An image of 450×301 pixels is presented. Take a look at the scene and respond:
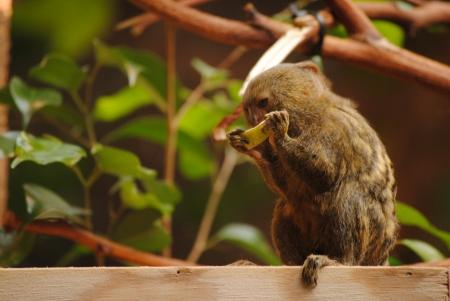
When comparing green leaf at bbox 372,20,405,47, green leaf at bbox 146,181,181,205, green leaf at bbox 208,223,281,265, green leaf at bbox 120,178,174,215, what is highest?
green leaf at bbox 372,20,405,47

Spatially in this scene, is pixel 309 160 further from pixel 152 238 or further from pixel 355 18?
pixel 152 238

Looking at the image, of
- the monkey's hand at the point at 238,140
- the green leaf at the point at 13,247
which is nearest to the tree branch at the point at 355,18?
the monkey's hand at the point at 238,140

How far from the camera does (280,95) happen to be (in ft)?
6.26

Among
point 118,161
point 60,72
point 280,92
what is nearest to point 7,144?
point 118,161

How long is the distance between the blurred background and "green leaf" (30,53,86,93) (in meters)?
1.84

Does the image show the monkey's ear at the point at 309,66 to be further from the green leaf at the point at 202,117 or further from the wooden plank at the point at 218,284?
the green leaf at the point at 202,117

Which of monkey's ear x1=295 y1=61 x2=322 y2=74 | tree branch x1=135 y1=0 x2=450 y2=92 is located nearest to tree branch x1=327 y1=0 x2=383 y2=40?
tree branch x1=135 y1=0 x2=450 y2=92

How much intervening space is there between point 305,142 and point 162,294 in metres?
0.64

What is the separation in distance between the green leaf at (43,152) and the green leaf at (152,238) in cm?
57

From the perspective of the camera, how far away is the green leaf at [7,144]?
1988 mm

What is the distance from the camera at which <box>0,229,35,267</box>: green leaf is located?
2.11 m

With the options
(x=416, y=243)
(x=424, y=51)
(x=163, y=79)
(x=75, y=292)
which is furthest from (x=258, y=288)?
(x=424, y=51)

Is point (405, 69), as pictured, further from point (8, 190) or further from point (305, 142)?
point (8, 190)

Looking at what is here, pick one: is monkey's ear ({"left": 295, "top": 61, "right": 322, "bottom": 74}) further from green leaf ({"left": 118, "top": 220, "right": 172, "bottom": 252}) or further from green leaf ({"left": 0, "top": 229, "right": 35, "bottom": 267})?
green leaf ({"left": 0, "top": 229, "right": 35, "bottom": 267})
